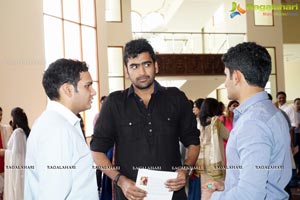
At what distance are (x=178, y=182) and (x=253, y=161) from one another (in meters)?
0.65

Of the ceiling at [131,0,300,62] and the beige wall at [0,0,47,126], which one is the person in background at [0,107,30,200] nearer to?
the beige wall at [0,0,47,126]

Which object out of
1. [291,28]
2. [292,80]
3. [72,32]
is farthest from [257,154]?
[292,80]

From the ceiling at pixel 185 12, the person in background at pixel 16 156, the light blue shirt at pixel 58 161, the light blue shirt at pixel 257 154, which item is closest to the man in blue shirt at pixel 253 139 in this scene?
the light blue shirt at pixel 257 154

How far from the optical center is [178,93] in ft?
6.63

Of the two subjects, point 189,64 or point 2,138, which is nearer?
point 2,138

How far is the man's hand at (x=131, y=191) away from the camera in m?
1.77

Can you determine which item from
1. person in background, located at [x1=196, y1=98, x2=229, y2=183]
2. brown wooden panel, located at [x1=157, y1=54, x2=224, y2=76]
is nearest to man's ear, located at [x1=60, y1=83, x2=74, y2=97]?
person in background, located at [x1=196, y1=98, x2=229, y2=183]

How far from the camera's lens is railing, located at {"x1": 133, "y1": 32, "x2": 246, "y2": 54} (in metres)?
11.1

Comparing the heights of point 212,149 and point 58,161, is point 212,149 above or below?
below

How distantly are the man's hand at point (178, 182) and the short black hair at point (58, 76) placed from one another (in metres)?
0.61

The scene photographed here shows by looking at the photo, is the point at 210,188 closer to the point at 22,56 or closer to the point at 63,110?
the point at 63,110

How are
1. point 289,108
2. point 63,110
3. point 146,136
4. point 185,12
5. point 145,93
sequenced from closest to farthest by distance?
point 63,110 → point 146,136 → point 145,93 → point 289,108 → point 185,12

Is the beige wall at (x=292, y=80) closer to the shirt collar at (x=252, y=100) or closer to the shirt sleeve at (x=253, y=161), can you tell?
the shirt collar at (x=252, y=100)

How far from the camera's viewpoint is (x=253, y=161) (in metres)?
1.20
